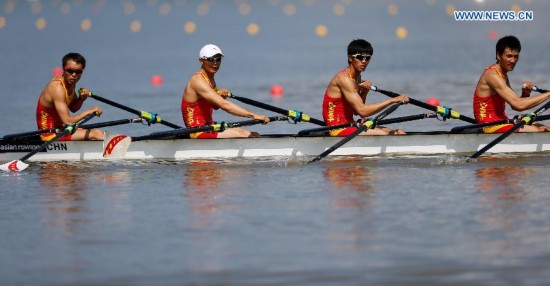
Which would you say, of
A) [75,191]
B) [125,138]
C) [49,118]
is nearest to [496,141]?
[125,138]

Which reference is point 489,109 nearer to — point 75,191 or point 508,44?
point 508,44

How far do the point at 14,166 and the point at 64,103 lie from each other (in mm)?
1099

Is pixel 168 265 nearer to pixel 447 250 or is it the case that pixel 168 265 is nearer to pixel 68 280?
pixel 68 280

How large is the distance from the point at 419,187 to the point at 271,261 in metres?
4.26

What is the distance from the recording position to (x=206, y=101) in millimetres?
19031

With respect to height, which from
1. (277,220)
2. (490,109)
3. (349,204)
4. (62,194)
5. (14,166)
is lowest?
(277,220)

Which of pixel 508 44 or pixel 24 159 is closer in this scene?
pixel 24 159

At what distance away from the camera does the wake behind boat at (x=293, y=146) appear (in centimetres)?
1877

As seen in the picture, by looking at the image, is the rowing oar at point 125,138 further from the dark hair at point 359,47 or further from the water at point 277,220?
the dark hair at point 359,47

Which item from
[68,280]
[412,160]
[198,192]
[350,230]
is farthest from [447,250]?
[412,160]

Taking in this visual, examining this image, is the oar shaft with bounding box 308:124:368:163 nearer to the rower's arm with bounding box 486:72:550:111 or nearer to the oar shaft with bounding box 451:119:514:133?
the oar shaft with bounding box 451:119:514:133

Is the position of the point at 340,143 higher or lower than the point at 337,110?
lower

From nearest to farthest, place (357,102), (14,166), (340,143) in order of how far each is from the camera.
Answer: (14,166) < (340,143) < (357,102)

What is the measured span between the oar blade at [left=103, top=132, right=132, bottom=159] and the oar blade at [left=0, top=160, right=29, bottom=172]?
1103 millimetres
